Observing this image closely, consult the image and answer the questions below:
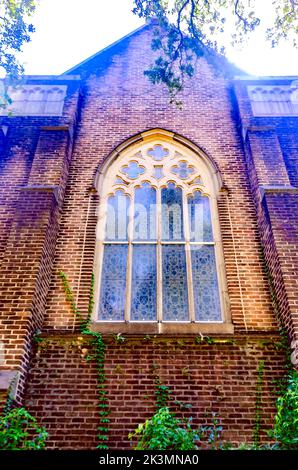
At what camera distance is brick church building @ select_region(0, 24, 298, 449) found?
508 cm

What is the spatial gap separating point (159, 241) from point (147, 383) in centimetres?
260

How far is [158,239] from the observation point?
677 centimetres

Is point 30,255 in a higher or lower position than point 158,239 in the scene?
lower

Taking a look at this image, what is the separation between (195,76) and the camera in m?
9.34

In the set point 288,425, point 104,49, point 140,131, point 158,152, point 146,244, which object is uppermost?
point 104,49

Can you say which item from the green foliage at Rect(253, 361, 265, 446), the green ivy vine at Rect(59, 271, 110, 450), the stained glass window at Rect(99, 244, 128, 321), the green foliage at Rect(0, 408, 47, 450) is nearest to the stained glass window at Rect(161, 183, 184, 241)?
the stained glass window at Rect(99, 244, 128, 321)

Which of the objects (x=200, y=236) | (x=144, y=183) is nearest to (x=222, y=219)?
(x=200, y=236)

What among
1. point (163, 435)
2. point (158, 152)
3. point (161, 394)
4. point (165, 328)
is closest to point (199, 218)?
point (158, 152)

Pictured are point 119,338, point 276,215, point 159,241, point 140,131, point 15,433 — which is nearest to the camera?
point 15,433

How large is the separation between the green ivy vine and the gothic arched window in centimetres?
36

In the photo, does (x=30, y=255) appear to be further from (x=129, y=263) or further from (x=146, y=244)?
(x=146, y=244)

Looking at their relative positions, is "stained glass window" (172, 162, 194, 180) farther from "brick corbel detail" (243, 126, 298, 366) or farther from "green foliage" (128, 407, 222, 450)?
"green foliage" (128, 407, 222, 450)

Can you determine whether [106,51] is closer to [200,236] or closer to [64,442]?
[200,236]
